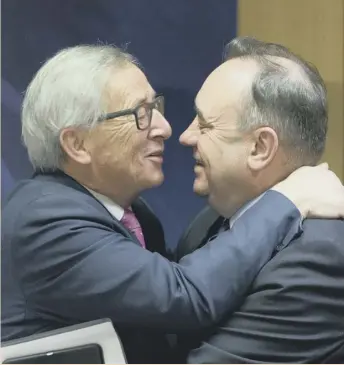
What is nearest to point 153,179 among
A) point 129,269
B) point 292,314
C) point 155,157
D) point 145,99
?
point 155,157

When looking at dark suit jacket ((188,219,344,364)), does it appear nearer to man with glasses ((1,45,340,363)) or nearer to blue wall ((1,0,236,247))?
man with glasses ((1,45,340,363))

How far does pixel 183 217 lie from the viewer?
5.33 feet

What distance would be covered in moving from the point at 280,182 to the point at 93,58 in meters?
0.42

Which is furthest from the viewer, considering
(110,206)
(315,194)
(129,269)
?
(110,206)

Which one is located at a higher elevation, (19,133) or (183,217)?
(19,133)

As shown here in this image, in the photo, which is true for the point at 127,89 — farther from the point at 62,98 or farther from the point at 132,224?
the point at 132,224

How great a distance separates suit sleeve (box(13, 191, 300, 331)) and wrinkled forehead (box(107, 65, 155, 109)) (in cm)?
A: 23


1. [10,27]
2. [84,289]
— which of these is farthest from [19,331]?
[10,27]

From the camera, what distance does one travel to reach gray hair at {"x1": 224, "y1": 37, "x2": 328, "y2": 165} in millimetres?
1224

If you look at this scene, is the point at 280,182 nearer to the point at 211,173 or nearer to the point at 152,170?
the point at 211,173

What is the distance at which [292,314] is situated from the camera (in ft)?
3.65

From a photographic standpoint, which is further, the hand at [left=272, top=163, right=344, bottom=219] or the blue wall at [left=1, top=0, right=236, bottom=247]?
the blue wall at [left=1, top=0, right=236, bottom=247]

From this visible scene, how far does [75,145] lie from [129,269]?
0.97ft

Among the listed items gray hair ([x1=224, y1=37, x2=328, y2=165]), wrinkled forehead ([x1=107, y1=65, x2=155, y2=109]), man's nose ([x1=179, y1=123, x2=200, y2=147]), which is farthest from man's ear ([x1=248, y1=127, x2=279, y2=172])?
wrinkled forehead ([x1=107, y1=65, x2=155, y2=109])
